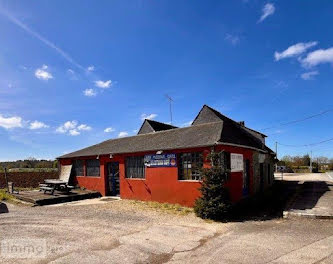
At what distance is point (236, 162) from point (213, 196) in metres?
3.38

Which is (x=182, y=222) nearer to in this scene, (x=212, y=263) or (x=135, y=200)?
(x=212, y=263)

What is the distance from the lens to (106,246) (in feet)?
24.3

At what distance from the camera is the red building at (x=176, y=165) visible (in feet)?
42.6

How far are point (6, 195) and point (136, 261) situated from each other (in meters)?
14.5

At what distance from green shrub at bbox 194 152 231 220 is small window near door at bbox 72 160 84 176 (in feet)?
39.4

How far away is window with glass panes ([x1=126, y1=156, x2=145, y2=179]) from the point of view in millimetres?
15705

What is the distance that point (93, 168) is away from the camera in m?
19.4

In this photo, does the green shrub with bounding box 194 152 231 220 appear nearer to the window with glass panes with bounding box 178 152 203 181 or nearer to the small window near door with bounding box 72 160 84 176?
the window with glass panes with bounding box 178 152 203 181

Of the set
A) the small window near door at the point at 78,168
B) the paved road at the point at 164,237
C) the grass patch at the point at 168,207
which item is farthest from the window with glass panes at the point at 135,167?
the small window near door at the point at 78,168

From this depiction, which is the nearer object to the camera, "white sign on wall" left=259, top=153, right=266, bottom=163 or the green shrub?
the green shrub

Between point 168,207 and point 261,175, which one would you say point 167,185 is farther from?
point 261,175

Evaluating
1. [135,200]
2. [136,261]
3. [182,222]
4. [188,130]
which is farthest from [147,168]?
[136,261]

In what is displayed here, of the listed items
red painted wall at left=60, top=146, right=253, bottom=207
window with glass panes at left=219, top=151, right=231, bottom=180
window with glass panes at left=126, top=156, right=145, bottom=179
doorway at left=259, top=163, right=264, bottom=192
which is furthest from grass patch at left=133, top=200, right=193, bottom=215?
doorway at left=259, top=163, right=264, bottom=192

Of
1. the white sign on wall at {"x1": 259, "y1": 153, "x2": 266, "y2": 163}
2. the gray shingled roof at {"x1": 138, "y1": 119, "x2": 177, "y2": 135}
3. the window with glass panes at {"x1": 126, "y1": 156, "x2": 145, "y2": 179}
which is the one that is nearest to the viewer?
the window with glass panes at {"x1": 126, "y1": 156, "x2": 145, "y2": 179}
